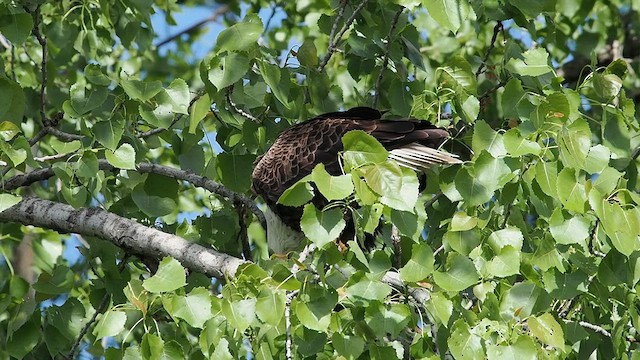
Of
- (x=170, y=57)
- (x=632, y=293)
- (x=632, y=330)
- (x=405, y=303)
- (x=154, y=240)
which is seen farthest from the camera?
(x=170, y=57)

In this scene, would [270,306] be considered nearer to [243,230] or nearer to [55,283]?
[55,283]

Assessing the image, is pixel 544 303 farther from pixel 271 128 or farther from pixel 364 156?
pixel 271 128

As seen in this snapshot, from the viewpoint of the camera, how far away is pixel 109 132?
3.52m

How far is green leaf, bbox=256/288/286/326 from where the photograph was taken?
278cm

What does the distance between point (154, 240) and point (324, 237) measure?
3.91 ft

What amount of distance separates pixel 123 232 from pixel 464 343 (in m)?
1.57

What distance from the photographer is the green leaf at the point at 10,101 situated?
366cm

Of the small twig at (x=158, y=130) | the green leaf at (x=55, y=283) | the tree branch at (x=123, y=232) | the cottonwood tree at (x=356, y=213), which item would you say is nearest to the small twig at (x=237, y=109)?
the cottonwood tree at (x=356, y=213)

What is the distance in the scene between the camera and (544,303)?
310 centimetres

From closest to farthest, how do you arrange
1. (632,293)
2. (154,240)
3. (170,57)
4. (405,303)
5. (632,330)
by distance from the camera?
1. (405,303)
2. (632,293)
3. (632,330)
4. (154,240)
5. (170,57)

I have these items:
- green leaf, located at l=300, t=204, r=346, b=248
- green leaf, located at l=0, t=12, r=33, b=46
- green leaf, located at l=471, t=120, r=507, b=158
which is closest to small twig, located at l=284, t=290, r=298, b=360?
green leaf, located at l=300, t=204, r=346, b=248

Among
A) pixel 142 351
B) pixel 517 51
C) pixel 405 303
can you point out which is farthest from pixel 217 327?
pixel 517 51

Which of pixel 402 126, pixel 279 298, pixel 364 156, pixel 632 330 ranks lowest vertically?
pixel 632 330

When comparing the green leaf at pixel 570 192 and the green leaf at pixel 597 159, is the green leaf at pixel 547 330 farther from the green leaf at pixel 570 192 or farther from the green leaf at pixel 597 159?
the green leaf at pixel 597 159
